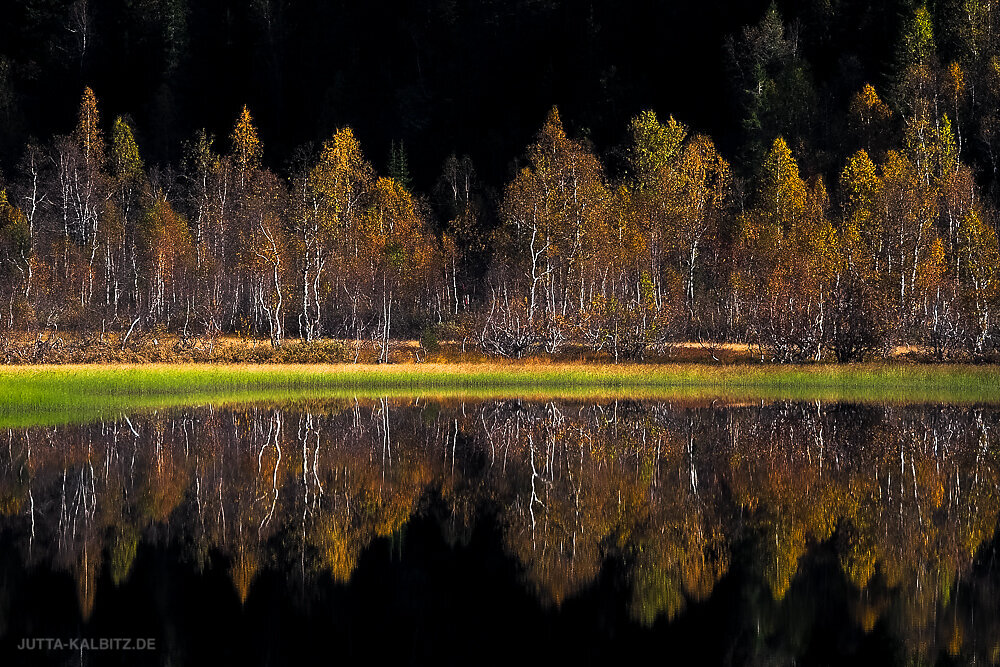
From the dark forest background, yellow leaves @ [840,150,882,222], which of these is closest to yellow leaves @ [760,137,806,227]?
yellow leaves @ [840,150,882,222]

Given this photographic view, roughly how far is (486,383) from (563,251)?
9.98m

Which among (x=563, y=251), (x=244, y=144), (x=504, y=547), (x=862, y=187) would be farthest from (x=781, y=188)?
(x=504, y=547)

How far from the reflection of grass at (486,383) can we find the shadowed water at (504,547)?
1253 cm

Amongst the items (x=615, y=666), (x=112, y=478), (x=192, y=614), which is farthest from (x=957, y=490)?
(x=112, y=478)

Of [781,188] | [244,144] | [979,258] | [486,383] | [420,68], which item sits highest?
[420,68]

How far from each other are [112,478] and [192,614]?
10.4 meters

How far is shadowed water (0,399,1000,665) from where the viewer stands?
13.5 m

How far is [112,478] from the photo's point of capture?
24094mm

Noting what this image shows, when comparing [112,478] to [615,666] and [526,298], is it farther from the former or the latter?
[526,298]

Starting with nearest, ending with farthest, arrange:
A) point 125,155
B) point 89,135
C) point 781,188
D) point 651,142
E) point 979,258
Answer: point 979,258 < point 781,188 < point 651,142 < point 89,135 < point 125,155

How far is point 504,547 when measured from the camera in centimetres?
1789

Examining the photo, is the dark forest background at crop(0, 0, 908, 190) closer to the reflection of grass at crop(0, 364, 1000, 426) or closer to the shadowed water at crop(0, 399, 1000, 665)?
the reflection of grass at crop(0, 364, 1000, 426)

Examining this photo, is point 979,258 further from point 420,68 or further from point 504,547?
point 420,68

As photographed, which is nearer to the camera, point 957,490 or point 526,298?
point 957,490
